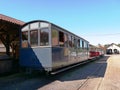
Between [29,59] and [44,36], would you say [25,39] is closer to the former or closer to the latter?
[29,59]

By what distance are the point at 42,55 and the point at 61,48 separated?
162 cm

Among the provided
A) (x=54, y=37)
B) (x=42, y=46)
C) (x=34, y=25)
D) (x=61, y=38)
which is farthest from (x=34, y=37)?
(x=61, y=38)

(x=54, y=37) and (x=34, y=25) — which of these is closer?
(x=54, y=37)

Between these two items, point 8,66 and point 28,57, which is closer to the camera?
point 28,57

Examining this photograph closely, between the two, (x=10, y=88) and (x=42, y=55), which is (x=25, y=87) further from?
(x=42, y=55)

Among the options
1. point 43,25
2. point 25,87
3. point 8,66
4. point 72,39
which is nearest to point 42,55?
point 43,25

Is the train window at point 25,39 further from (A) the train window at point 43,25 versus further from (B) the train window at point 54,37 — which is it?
(B) the train window at point 54,37

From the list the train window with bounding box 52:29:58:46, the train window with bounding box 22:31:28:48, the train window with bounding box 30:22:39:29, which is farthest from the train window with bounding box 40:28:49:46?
the train window with bounding box 22:31:28:48

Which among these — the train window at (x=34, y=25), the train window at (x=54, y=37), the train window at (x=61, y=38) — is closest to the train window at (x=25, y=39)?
the train window at (x=34, y=25)

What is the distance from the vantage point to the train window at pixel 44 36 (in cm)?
1030

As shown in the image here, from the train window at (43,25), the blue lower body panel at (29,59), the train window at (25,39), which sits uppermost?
the train window at (43,25)

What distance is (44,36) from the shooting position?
10.5 metres

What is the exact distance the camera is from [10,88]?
27.2ft

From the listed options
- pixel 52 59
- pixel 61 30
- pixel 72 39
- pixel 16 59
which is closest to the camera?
pixel 52 59
